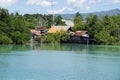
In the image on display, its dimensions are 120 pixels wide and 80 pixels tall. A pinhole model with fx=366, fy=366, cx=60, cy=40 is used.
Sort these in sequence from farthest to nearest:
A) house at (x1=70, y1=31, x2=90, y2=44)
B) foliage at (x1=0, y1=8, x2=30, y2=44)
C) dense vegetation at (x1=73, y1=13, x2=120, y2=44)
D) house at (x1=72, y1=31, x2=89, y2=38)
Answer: house at (x1=70, y1=31, x2=90, y2=44) < house at (x1=72, y1=31, x2=89, y2=38) < dense vegetation at (x1=73, y1=13, x2=120, y2=44) < foliage at (x1=0, y1=8, x2=30, y2=44)

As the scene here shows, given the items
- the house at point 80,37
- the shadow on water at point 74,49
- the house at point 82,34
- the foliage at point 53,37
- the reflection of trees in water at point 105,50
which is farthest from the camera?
the house at point 80,37

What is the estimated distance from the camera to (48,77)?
746 inches

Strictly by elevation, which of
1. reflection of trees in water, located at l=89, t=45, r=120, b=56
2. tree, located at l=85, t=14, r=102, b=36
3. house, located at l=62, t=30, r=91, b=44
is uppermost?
tree, located at l=85, t=14, r=102, b=36

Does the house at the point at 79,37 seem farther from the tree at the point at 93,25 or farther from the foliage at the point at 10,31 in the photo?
the foliage at the point at 10,31

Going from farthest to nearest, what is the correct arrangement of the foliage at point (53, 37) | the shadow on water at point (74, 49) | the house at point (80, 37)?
the house at point (80, 37) < the foliage at point (53, 37) < the shadow on water at point (74, 49)

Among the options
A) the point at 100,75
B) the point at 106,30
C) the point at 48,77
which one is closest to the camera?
the point at 48,77

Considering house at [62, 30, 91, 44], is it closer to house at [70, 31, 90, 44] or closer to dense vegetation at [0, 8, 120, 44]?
house at [70, 31, 90, 44]

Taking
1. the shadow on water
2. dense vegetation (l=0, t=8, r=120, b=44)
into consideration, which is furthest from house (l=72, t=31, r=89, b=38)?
the shadow on water

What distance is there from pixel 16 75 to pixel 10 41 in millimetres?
35936

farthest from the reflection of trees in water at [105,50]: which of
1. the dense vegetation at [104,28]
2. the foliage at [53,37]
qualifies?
the foliage at [53,37]

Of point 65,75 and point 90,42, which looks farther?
point 90,42

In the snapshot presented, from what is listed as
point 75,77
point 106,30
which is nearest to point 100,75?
point 75,77

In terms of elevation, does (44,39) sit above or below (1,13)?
below

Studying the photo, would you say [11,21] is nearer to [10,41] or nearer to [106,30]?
[10,41]
